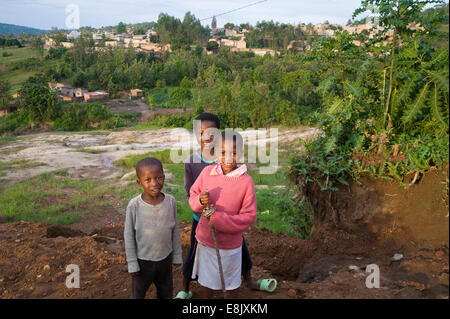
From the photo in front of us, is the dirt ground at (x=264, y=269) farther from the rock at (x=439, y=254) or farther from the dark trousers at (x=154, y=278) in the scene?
the dark trousers at (x=154, y=278)

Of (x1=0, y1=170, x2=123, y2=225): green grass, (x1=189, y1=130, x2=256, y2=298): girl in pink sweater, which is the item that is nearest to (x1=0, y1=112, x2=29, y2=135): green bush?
(x1=0, y1=170, x2=123, y2=225): green grass

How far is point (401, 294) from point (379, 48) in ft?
8.18

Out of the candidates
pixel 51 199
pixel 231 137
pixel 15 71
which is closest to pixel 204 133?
pixel 231 137

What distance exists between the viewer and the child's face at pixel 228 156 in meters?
2.32

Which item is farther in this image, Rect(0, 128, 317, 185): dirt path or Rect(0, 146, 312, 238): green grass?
Rect(0, 128, 317, 185): dirt path

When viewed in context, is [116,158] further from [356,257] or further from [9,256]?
[356,257]

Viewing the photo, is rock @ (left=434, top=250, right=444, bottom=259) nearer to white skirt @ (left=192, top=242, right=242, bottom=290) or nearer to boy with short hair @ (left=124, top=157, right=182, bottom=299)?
white skirt @ (left=192, top=242, right=242, bottom=290)

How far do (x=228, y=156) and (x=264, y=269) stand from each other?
2114 mm

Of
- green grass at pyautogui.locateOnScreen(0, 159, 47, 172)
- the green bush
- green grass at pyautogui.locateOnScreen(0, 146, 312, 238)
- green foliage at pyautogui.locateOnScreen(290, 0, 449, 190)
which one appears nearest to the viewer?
green foliage at pyautogui.locateOnScreen(290, 0, 449, 190)

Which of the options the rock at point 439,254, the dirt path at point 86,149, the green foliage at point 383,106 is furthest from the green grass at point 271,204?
the rock at point 439,254

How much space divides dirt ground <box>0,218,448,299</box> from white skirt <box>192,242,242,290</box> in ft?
1.15

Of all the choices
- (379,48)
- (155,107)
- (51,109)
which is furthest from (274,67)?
(379,48)

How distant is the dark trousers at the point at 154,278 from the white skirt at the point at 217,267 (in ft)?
0.89

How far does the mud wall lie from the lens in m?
3.03
